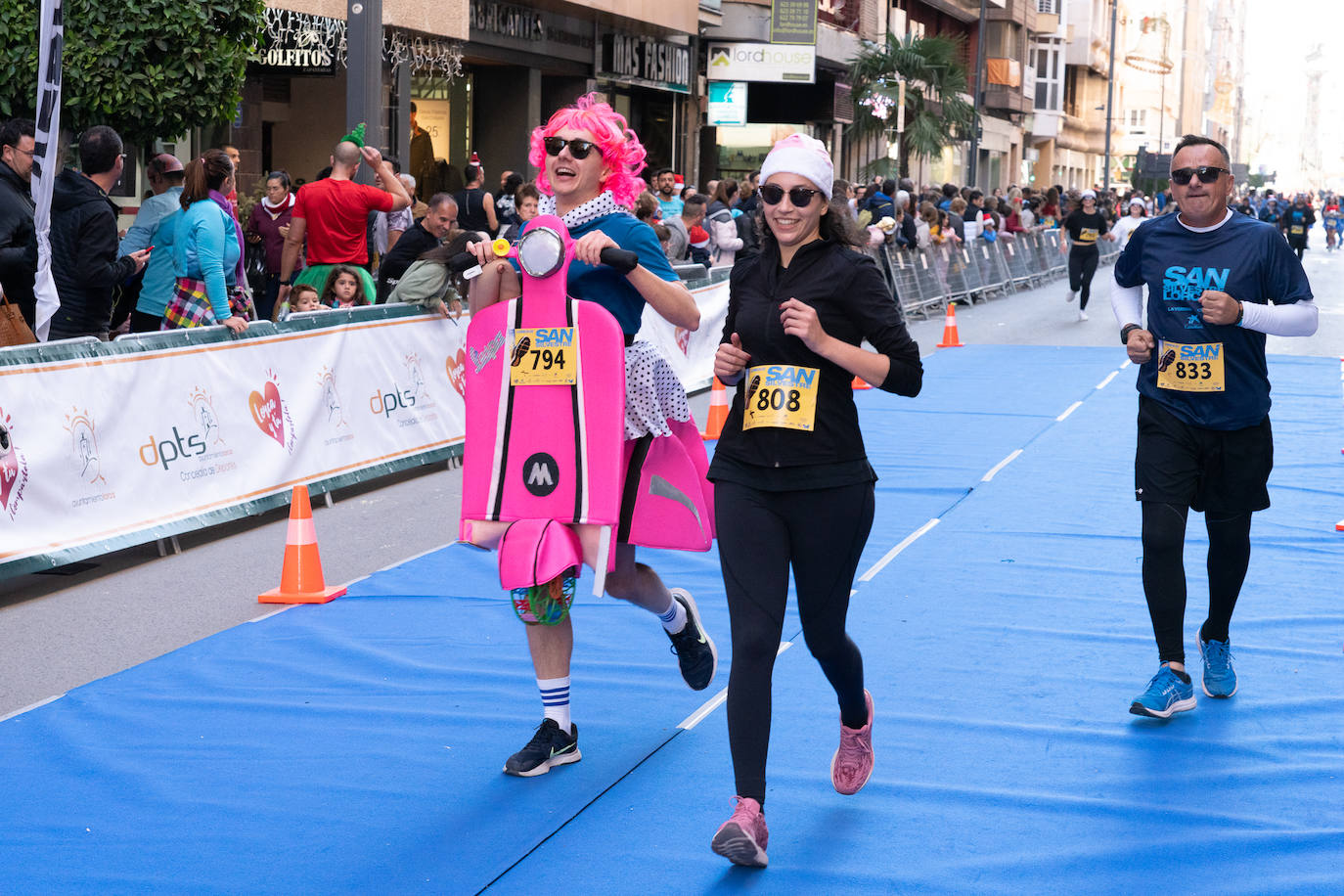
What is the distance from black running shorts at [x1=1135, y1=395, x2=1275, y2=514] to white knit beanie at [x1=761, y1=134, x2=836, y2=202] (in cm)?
175

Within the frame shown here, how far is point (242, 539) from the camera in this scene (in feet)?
28.4

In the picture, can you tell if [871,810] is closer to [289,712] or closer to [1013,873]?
[1013,873]

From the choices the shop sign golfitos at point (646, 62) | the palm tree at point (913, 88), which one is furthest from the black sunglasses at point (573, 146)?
the palm tree at point (913, 88)

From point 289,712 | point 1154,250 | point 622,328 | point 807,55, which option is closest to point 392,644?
point 289,712

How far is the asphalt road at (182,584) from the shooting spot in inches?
250

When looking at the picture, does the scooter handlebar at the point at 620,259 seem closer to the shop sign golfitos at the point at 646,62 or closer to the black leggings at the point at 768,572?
the black leggings at the point at 768,572

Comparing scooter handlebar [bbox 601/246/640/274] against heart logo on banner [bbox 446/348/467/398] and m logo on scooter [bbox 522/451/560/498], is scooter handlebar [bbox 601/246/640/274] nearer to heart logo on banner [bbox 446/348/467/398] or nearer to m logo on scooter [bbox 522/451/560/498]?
m logo on scooter [bbox 522/451/560/498]

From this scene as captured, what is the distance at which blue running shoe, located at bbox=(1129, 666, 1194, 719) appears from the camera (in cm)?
541

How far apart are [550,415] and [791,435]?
0.84m

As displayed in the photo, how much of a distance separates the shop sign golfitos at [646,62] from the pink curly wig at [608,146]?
21707 millimetres

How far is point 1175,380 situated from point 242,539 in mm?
5151

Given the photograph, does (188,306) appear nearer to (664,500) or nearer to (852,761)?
(664,500)

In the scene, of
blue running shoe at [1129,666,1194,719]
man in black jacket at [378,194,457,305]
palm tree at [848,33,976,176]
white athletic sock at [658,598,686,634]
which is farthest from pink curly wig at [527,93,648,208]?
palm tree at [848,33,976,176]

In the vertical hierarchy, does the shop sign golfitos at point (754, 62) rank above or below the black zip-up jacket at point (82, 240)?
above
